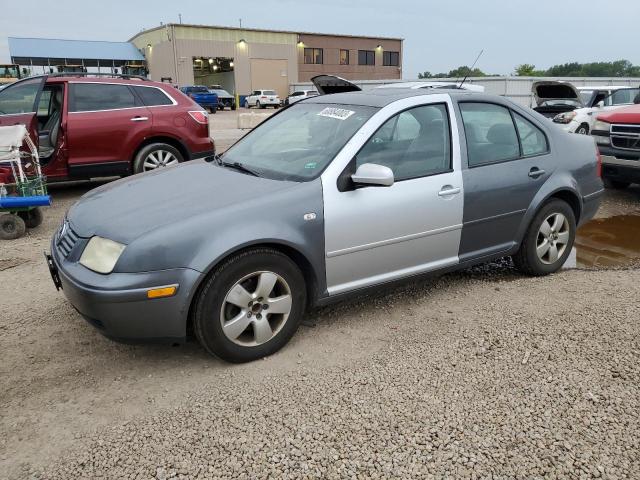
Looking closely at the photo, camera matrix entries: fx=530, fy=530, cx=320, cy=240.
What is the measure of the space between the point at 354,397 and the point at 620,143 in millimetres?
Answer: 6670

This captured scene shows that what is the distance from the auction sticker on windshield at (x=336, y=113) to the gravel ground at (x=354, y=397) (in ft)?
4.64

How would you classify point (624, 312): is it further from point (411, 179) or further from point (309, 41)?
point (309, 41)

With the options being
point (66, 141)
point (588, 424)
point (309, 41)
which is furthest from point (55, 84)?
point (309, 41)

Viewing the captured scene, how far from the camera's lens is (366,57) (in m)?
62.8

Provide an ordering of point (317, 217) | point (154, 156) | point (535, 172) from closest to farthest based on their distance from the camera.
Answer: point (317, 217) → point (535, 172) → point (154, 156)

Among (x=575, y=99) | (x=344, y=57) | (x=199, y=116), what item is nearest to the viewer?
(x=199, y=116)

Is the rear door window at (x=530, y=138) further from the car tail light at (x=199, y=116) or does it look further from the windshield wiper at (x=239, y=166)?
the car tail light at (x=199, y=116)

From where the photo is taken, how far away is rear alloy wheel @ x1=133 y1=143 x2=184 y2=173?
769 centimetres

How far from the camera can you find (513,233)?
4.29 metres

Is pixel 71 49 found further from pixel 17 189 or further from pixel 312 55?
pixel 17 189

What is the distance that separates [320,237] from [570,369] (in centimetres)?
167

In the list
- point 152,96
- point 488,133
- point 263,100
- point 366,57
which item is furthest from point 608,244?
point 366,57

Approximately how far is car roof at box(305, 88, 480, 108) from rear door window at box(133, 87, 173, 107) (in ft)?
14.2

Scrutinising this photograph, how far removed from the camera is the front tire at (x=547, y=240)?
4.42 metres
